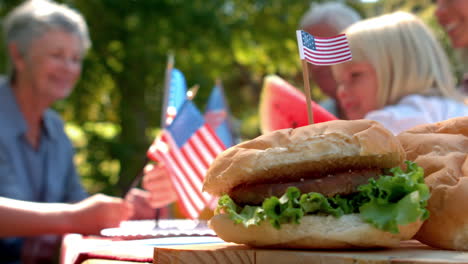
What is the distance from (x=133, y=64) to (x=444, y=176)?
26.5ft

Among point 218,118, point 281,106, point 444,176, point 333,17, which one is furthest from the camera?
point 333,17

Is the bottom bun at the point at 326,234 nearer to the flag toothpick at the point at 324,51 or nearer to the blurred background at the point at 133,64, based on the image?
the flag toothpick at the point at 324,51

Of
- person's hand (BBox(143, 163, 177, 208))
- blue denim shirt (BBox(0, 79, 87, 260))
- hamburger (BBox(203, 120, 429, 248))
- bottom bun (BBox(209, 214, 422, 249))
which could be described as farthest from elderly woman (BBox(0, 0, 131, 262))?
bottom bun (BBox(209, 214, 422, 249))

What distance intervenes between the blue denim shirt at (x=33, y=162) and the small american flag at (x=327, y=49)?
2.80 m

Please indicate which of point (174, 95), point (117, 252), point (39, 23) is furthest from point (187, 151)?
point (39, 23)

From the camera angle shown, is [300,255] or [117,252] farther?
[117,252]

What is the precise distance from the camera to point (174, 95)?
10.8ft

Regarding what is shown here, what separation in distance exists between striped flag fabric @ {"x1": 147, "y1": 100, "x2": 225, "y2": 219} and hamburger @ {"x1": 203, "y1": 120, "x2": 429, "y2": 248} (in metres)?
1.06

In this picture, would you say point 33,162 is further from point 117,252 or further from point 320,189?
point 320,189

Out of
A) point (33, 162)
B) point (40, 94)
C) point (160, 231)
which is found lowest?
point (33, 162)

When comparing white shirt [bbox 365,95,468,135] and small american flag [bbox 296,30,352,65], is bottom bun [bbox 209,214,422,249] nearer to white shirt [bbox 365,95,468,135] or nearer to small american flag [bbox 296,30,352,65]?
small american flag [bbox 296,30,352,65]

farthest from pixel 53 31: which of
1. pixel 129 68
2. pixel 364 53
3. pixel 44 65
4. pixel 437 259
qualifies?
pixel 129 68

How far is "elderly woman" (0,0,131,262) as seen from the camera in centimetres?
438

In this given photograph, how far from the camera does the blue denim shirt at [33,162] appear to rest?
4109 millimetres
